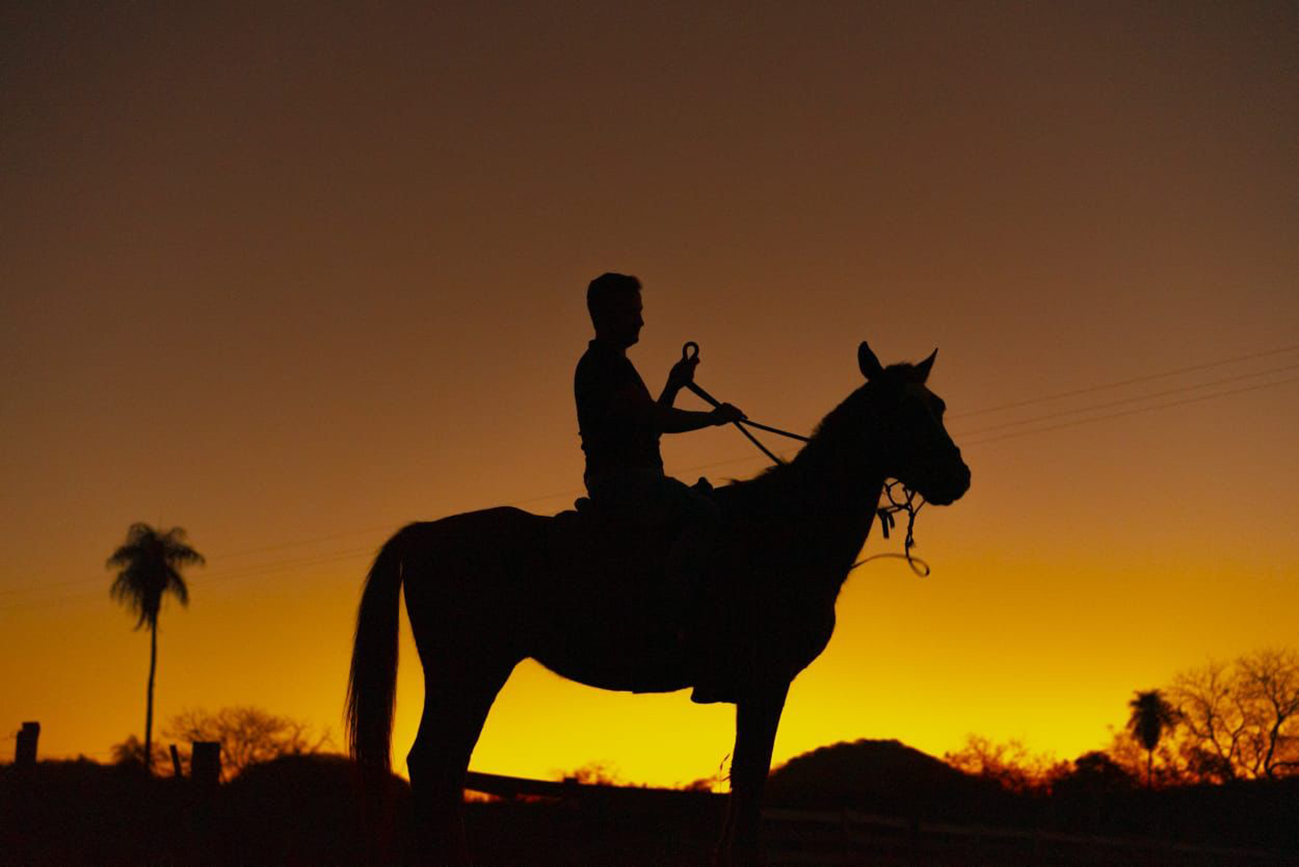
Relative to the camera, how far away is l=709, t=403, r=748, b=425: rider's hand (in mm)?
7887

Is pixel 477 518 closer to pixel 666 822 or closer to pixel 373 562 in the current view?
pixel 373 562

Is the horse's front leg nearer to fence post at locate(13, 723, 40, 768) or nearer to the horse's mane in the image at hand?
the horse's mane

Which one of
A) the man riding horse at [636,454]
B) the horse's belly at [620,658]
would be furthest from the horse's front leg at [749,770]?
the horse's belly at [620,658]

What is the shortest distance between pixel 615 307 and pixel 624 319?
0.09 meters

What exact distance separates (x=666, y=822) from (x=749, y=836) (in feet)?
21.4

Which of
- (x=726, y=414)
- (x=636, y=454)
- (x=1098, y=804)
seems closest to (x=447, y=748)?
(x=636, y=454)

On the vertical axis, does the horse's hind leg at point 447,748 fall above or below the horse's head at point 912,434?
below

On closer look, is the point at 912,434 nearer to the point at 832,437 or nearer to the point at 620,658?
the point at 832,437

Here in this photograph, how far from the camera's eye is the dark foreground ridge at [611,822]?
13.1 m

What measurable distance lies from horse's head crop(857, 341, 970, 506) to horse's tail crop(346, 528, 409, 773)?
3277 millimetres

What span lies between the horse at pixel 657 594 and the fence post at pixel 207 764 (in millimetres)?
4733

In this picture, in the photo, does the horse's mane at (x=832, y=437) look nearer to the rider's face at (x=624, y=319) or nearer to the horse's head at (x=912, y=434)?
the horse's head at (x=912, y=434)

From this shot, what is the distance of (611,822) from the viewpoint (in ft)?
47.2

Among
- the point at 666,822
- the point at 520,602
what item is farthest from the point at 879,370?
the point at 666,822
